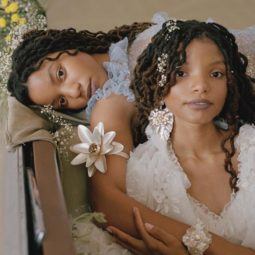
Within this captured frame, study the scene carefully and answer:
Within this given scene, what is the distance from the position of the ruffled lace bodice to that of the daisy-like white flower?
0.22 ft

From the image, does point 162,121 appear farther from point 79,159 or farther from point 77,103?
point 77,103

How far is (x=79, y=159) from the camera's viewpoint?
1565 mm

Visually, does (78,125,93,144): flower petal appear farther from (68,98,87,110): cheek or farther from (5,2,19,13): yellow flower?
(5,2,19,13): yellow flower

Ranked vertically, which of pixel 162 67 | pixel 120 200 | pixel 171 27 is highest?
pixel 171 27

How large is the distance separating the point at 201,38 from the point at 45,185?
0.59m

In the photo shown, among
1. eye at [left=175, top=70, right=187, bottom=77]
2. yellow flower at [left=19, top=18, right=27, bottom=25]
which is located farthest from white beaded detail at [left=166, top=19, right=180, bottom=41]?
yellow flower at [left=19, top=18, right=27, bottom=25]

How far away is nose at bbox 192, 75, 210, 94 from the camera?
141cm

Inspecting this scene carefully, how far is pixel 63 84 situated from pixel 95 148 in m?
0.39

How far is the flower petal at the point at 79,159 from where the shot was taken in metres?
1.56

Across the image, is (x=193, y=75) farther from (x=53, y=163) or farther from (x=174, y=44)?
(x=53, y=163)

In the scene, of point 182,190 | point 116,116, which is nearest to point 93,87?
point 116,116

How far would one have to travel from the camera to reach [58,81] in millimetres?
1866

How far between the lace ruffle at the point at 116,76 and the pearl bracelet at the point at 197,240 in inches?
21.4

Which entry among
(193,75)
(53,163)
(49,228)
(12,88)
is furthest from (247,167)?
(12,88)
